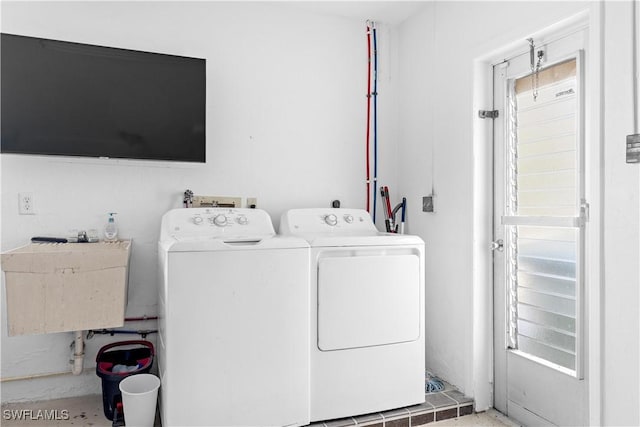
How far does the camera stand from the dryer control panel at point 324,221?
8.69ft

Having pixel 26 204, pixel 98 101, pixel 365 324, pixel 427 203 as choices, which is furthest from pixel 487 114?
pixel 26 204

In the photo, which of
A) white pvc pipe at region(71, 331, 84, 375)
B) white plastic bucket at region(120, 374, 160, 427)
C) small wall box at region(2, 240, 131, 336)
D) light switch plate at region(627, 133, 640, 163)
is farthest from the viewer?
white pvc pipe at region(71, 331, 84, 375)

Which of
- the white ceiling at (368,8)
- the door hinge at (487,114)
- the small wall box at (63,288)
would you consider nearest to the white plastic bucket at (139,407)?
the small wall box at (63,288)

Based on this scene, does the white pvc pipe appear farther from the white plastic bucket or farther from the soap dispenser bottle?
the soap dispenser bottle

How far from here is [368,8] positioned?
2.93 m

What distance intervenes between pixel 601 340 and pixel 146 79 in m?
2.66

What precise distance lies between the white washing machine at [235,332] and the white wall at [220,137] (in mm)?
705

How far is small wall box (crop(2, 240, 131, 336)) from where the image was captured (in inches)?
74.0

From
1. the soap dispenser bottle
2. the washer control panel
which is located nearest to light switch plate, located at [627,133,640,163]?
the washer control panel

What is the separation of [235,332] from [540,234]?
163 cm

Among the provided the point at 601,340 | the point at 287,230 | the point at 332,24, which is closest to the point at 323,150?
the point at 287,230

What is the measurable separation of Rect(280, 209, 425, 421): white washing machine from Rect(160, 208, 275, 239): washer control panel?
0.45 meters

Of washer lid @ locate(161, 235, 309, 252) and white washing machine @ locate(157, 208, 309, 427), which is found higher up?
washer lid @ locate(161, 235, 309, 252)

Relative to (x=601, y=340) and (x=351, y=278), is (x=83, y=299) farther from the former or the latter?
(x=601, y=340)
